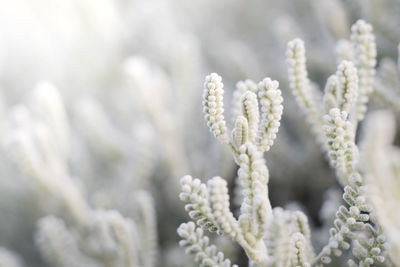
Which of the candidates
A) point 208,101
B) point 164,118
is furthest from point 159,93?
point 208,101

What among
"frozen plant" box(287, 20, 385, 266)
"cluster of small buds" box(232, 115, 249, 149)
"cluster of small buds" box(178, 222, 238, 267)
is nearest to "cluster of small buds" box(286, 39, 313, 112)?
"frozen plant" box(287, 20, 385, 266)

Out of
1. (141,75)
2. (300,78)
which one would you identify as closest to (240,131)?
(300,78)

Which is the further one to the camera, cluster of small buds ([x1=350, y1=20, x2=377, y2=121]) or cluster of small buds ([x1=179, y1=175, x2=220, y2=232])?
cluster of small buds ([x1=350, y1=20, x2=377, y2=121])

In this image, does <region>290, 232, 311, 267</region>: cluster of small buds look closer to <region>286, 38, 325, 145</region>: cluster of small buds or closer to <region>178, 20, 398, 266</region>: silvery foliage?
<region>178, 20, 398, 266</region>: silvery foliage

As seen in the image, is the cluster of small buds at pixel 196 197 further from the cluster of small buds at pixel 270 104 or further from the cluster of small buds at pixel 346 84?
the cluster of small buds at pixel 346 84

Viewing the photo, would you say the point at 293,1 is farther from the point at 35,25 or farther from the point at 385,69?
the point at 35,25

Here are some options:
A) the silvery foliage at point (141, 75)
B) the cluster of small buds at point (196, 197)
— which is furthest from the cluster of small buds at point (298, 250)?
the silvery foliage at point (141, 75)

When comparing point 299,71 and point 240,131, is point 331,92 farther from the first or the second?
point 240,131

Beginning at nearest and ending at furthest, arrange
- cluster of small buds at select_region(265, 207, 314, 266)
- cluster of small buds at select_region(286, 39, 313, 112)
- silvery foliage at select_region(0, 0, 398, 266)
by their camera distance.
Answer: cluster of small buds at select_region(265, 207, 314, 266)
cluster of small buds at select_region(286, 39, 313, 112)
silvery foliage at select_region(0, 0, 398, 266)
